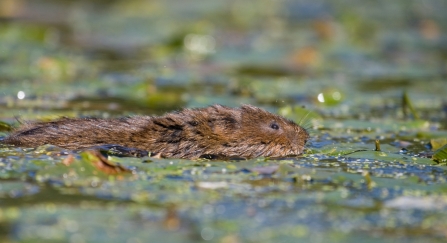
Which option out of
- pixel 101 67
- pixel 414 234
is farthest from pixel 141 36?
pixel 414 234

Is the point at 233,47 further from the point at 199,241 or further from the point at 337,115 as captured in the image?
the point at 199,241

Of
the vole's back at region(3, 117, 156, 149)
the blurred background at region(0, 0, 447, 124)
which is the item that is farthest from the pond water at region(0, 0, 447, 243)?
the vole's back at region(3, 117, 156, 149)

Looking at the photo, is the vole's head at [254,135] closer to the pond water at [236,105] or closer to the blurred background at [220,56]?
the pond water at [236,105]

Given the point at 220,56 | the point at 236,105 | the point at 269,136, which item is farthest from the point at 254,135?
the point at 220,56

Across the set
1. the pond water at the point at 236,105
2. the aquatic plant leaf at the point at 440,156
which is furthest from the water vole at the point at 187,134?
the aquatic plant leaf at the point at 440,156

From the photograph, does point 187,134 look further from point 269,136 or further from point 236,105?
point 236,105

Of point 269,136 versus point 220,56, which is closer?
point 269,136
